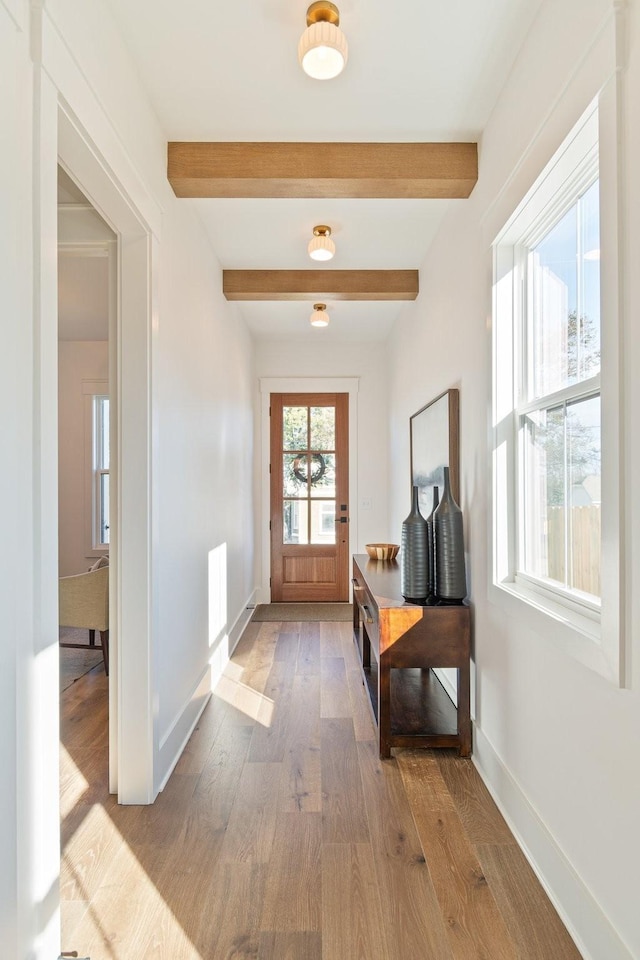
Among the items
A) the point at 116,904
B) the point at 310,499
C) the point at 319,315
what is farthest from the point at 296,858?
the point at 310,499

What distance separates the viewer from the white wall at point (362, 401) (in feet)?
18.1

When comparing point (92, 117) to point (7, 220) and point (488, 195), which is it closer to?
point (7, 220)

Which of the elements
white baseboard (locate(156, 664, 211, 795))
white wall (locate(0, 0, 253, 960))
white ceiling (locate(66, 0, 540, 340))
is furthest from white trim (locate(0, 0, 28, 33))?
white baseboard (locate(156, 664, 211, 795))

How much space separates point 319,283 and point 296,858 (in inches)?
130

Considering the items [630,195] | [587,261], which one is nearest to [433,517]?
[587,261]

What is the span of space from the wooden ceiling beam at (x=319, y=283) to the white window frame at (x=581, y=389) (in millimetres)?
1795

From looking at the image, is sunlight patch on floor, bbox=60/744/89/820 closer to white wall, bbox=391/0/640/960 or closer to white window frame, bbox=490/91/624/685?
white wall, bbox=391/0/640/960

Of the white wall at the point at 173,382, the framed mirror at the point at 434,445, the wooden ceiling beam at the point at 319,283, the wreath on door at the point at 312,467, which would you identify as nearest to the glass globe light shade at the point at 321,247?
the white wall at the point at 173,382

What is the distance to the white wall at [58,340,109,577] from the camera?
5469 mm

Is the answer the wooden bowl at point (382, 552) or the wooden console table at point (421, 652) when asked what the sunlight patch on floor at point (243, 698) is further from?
the wooden bowl at point (382, 552)

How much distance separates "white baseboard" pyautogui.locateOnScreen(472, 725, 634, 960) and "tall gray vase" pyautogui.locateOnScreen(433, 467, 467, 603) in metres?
0.62

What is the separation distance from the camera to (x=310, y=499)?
5.59m

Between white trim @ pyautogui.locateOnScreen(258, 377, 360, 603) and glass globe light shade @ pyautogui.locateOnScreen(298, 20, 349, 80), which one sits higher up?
glass globe light shade @ pyautogui.locateOnScreen(298, 20, 349, 80)

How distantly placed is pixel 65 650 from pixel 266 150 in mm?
3674
